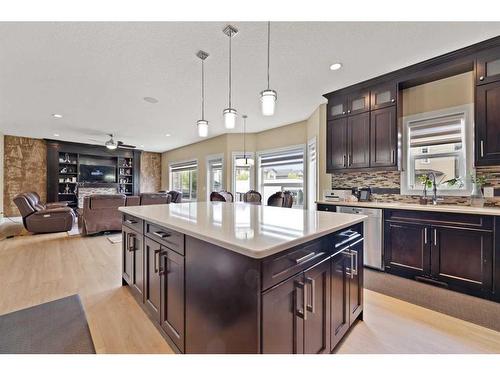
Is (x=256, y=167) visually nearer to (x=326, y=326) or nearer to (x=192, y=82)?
(x=192, y=82)

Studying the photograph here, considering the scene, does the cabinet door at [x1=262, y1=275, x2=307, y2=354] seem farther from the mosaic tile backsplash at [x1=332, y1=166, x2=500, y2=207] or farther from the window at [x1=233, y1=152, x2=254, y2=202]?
the window at [x1=233, y1=152, x2=254, y2=202]

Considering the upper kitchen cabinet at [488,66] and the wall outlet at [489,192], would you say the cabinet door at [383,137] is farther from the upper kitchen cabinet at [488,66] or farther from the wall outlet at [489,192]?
the wall outlet at [489,192]

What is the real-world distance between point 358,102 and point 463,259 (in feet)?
7.75

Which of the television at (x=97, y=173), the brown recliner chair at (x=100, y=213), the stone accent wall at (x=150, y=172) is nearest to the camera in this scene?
the brown recliner chair at (x=100, y=213)

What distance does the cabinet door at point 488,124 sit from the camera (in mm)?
2369

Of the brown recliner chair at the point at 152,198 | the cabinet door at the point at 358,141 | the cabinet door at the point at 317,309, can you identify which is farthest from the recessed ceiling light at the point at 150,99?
the cabinet door at the point at 317,309

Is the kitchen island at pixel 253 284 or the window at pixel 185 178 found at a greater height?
the window at pixel 185 178

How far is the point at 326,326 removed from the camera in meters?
1.34

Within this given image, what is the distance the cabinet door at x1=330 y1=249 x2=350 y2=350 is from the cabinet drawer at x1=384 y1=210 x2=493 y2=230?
63.5 inches

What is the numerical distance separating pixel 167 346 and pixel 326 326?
1.09m

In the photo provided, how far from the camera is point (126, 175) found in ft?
30.9

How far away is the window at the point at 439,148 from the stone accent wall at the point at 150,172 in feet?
31.0

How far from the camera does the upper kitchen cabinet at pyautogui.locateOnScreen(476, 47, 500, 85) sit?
2.35 meters

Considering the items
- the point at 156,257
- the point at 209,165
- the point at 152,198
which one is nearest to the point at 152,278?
the point at 156,257
